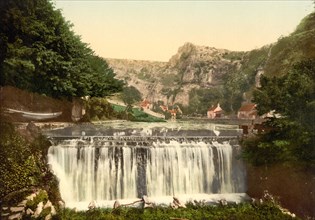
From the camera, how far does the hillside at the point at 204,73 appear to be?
38.6 ft

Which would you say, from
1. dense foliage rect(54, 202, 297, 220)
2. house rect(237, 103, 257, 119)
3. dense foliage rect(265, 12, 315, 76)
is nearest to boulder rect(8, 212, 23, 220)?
dense foliage rect(54, 202, 297, 220)

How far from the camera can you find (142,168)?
12.1m

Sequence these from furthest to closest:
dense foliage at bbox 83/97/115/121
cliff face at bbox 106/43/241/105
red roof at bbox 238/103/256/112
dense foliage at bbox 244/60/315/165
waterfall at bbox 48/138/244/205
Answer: dense foliage at bbox 83/97/115/121 < red roof at bbox 238/103/256/112 < cliff face at bbox 106/43/241/105 < waterfall at bbox 48/138/244/205 < dense foliage at bbox 244/60/315/165

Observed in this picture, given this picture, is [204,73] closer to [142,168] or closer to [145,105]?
[145,105]

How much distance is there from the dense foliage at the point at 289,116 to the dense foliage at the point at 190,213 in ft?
6.09

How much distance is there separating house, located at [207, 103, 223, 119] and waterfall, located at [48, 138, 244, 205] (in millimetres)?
1112

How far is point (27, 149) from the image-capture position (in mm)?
10289

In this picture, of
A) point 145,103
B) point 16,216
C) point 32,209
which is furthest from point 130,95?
point 16,216

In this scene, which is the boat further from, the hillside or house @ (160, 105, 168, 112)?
house @ (160, 105, 168, 112)

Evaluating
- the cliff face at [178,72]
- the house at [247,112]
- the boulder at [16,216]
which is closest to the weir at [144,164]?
the house at [247,112]

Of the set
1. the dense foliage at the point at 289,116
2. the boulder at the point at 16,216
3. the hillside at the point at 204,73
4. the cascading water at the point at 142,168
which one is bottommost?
the boulder at the point at 16,216

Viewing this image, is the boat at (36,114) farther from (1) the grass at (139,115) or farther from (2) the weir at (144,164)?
(1) the grass at (139,115)

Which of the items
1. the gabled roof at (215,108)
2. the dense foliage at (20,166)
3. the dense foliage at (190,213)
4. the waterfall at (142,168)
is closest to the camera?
the dense foliage at (20,166)

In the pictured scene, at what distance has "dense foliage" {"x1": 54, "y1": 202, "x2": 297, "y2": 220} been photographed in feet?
33.6
